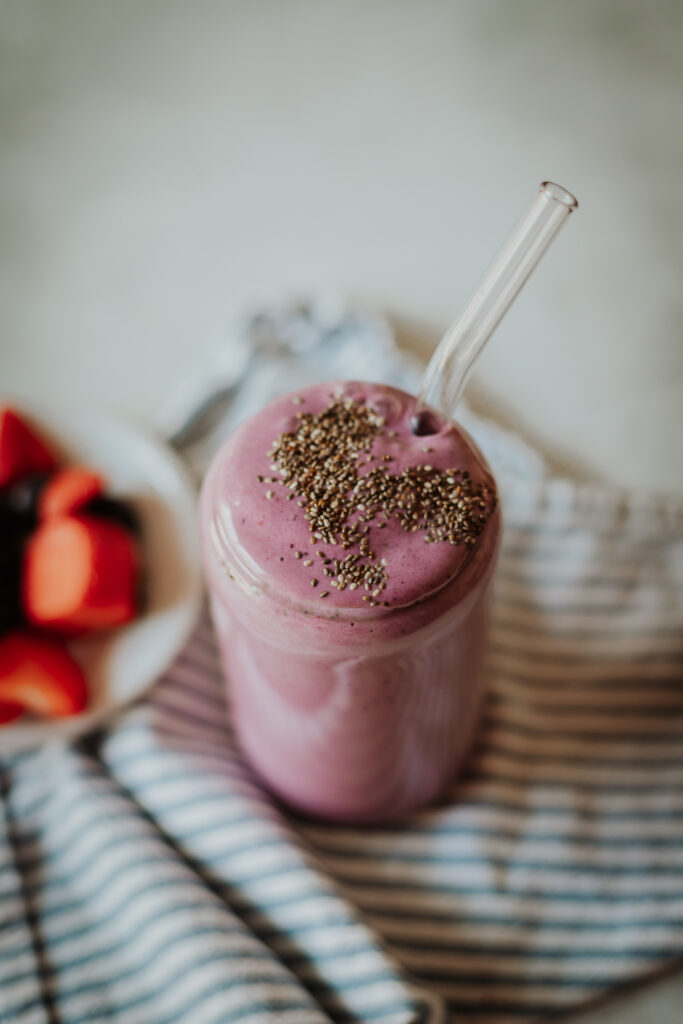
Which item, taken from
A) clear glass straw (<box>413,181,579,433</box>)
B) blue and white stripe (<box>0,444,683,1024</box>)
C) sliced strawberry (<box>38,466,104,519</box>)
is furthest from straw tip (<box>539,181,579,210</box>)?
sliced strawberry (<box>38,466,104,519</box>)

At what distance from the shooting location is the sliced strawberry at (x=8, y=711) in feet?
2.15

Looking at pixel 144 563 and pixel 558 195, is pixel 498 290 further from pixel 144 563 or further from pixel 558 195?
pixel 144 563

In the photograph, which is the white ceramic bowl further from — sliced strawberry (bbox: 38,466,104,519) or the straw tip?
the straw tip

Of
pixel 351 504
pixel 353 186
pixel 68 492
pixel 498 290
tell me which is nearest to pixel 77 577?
pixel 68 492

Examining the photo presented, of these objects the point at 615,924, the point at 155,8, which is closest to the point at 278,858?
the point at 615,924

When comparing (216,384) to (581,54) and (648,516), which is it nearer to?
(648,516)

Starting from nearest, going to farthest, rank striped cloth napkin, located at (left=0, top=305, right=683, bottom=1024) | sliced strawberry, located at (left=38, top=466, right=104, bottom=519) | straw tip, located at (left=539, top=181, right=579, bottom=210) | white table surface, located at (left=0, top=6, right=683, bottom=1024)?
1. straw tip, located at (left=539, top=181, right=579, bottom=210)
2. striped cloth napkin, located at (left=0, top=305, right=683, bottom=1024)
3. sliced strawberry, located at (left=38, top=466, right=104, bottom=519)
4. white table surface, located at (left=0, top=6, right=683, bottom=1024)

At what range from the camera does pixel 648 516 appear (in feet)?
2.38

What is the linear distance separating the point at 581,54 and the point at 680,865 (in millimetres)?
977

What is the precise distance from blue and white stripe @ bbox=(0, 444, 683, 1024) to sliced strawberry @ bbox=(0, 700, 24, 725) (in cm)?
5

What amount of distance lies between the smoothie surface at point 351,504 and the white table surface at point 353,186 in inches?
14.7

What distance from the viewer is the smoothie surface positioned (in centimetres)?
44

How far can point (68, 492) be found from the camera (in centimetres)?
71

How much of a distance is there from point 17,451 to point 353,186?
540 mm
